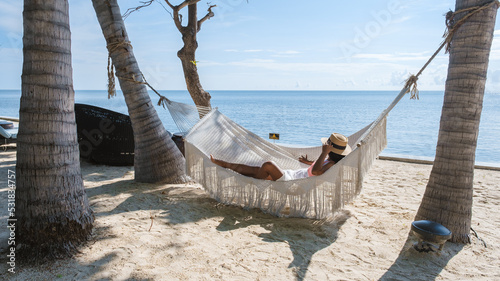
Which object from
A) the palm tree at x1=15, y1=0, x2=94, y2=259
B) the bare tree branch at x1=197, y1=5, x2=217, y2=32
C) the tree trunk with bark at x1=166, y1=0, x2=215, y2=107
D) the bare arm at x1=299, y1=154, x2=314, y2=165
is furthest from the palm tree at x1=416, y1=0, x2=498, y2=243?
the bare tree branch at x1=197, y1=5, x2=217, y2=32

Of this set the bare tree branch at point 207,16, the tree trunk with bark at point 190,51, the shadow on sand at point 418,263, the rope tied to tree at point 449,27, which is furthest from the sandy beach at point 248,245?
the bare tree branch at point 207,16

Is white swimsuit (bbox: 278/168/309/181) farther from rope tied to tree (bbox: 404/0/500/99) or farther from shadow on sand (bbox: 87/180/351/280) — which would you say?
rope tied to tree (bbox: 404/0/500/99)

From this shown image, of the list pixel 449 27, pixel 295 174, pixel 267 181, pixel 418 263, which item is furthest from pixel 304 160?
pixel 449 27

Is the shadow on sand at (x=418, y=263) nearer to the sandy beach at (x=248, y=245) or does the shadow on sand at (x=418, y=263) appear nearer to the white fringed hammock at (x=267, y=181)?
Answer: the sandy beach at (x=248, y=245)

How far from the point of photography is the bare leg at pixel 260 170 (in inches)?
104

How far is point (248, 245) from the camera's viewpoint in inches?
83.0

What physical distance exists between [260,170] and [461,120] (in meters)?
1.39

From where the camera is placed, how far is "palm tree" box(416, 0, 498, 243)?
6.54 feet

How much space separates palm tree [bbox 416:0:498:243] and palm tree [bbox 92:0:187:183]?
225 centimetres

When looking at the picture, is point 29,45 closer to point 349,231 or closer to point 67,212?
point 67,212

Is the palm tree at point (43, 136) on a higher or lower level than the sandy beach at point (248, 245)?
higher

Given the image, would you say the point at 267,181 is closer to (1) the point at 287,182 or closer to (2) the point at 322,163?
(1) the point at 287,182

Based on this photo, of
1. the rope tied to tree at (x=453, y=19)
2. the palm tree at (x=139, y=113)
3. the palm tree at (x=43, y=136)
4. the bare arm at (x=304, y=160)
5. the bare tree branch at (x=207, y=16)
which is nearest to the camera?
the palm tree at (x=43, y=136)

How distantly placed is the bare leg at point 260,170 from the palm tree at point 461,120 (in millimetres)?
1055
